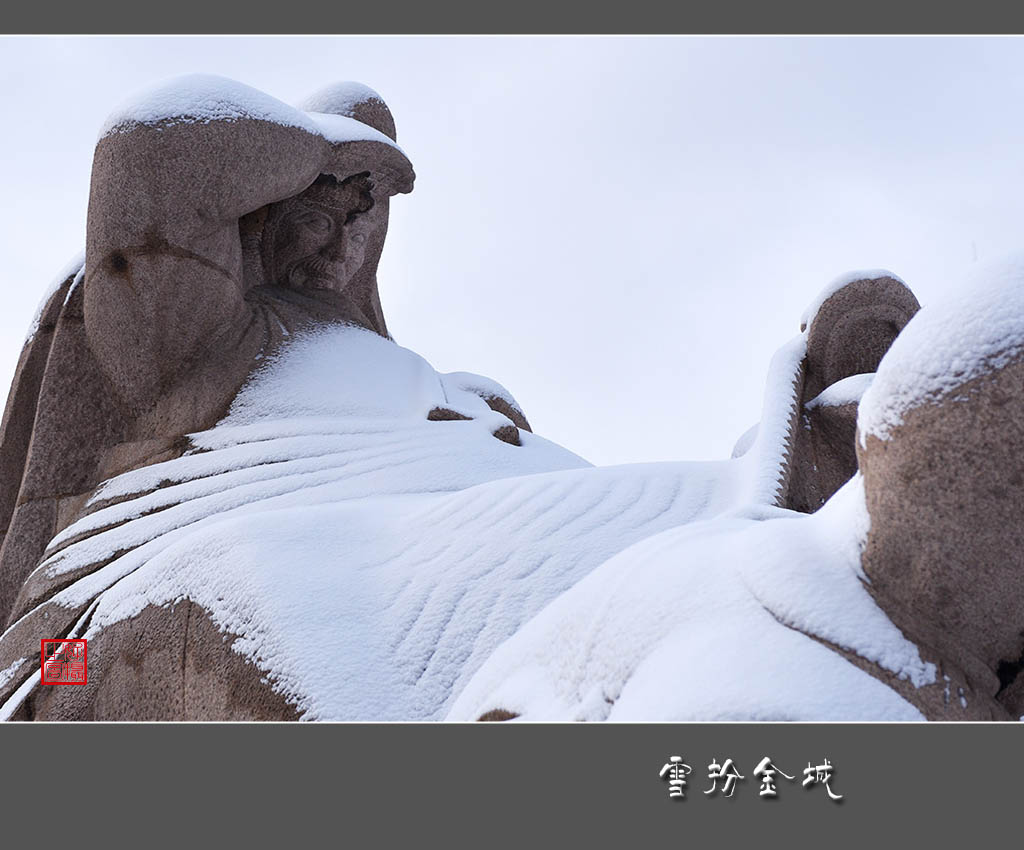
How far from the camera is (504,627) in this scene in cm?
256

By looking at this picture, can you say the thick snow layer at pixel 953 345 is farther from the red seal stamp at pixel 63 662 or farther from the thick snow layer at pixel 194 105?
the thick snow layer at pixel 194 105

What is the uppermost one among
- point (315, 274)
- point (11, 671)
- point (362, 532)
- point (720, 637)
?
point (315, 274)

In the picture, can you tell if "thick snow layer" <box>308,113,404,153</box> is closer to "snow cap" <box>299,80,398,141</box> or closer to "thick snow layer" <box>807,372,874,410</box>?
"snow cap" <box>299,80,398,141</box>

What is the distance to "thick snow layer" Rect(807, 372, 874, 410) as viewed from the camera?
10.7 ft

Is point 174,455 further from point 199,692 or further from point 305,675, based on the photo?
point 305,675

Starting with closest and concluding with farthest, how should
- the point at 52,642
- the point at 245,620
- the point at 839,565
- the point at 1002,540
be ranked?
the point at 1002,540, the point at 839,565, the point at 245,620, the point at 52,642

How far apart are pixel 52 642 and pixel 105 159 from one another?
1532 mm

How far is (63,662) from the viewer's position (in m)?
3.05

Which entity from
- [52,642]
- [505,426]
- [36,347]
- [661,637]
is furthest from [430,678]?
[36,347]

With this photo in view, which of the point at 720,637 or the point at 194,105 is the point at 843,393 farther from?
the point at 194,105

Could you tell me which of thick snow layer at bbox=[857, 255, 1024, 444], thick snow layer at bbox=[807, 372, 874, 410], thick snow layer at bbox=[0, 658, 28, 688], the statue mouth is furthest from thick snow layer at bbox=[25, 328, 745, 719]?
thick snow layer at bbox=[857, 255, 1024, 444]

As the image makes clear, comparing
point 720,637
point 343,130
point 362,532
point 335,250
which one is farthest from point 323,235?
point 720,637

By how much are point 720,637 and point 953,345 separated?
468 millimetres

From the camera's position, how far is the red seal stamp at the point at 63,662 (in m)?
3.01
